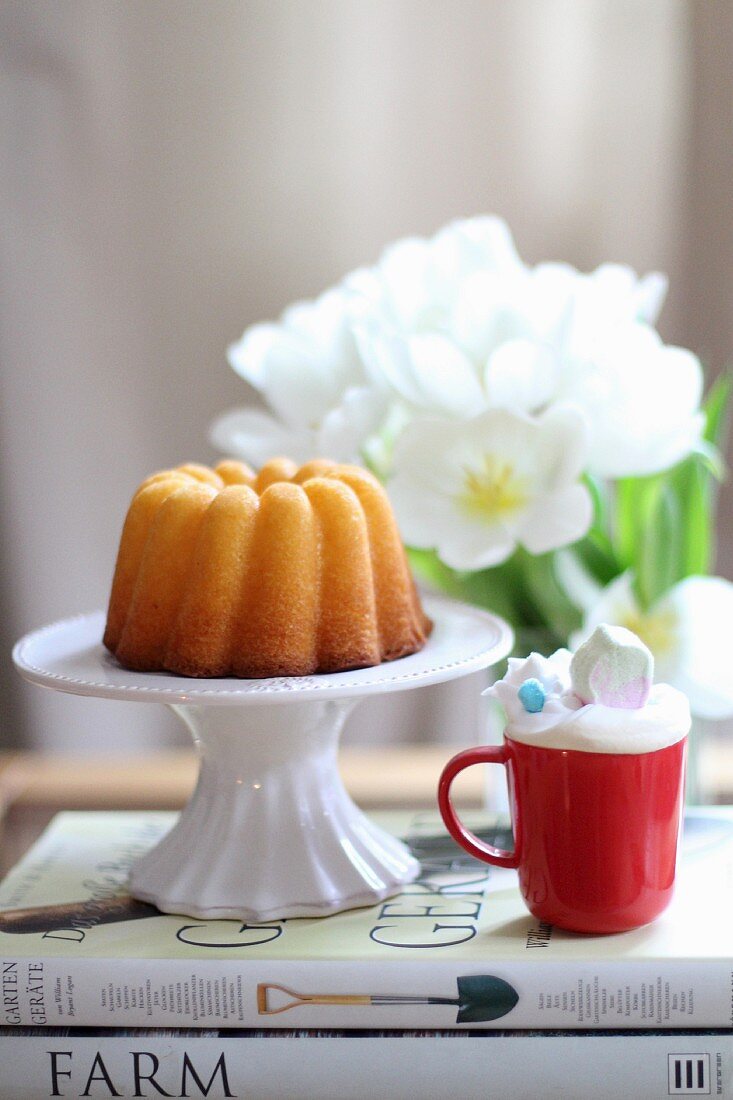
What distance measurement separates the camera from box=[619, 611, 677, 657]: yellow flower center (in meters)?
0.67

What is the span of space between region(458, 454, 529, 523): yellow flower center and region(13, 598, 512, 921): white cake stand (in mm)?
98

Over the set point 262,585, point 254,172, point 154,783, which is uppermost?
point 254,172

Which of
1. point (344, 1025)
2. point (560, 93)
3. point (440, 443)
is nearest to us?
point (344, 1025)

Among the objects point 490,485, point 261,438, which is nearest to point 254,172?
point 261,438

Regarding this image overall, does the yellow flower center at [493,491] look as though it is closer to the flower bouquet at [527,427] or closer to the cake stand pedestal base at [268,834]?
the flower bouquet at [527,427]

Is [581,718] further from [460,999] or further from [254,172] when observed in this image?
[254,172]

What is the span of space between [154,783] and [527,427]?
1.41ft

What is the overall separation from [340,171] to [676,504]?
613 millimetres

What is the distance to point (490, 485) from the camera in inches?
26.2

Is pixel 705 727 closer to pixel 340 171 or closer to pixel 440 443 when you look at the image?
pixel 440 443

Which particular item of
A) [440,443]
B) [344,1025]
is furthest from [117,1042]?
[440,443]

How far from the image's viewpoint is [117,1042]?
48cm

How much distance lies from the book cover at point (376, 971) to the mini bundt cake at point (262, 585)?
0.11 meters

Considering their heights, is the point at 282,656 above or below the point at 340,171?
below
